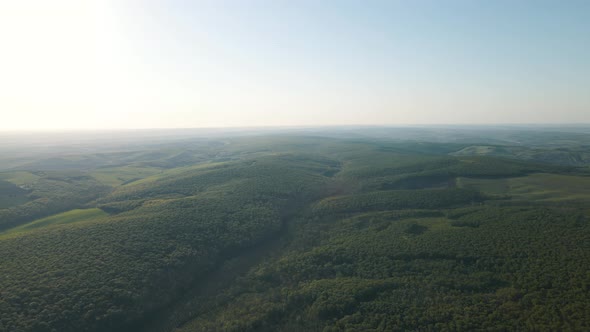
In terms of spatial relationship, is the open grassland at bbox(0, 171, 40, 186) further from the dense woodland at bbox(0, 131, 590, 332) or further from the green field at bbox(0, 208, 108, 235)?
the green field at bbox(0, 208, 108, 235)

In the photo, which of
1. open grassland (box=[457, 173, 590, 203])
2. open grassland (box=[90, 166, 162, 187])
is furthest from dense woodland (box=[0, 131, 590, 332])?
open grassland (box=[90, 166, 162, 187])

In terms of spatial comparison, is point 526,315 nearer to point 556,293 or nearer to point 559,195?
point 556,293

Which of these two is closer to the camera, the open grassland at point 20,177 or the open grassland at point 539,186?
the open grassland at point 539,186

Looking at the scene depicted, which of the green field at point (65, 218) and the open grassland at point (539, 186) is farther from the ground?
the open grassland at point (539, 186)

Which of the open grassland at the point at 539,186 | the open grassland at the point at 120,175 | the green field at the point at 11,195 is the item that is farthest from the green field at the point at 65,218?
the open grassland at the point at 539,186

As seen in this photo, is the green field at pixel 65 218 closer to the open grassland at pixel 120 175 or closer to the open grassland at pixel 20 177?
the open grassland at pixel 120 175

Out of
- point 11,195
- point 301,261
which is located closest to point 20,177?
point 11,195
